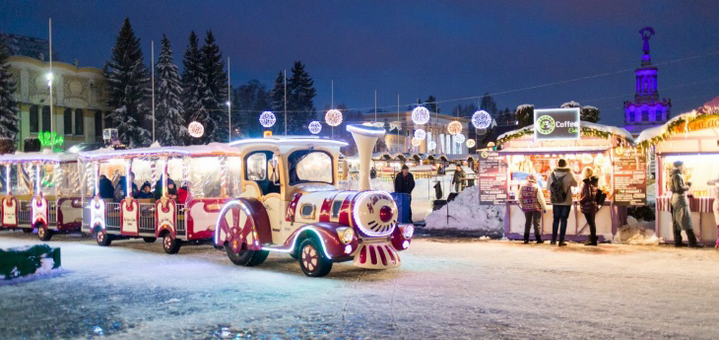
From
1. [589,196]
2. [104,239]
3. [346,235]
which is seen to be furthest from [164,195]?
[589,196]

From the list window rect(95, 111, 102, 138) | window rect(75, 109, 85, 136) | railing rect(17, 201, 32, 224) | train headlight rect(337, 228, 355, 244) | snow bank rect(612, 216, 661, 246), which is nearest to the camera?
train headlight rect(337, 228, 355, 244)

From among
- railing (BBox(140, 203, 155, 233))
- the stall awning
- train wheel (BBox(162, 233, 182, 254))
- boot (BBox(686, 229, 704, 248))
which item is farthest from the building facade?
boot (BBox(686, 229, 704, 248))

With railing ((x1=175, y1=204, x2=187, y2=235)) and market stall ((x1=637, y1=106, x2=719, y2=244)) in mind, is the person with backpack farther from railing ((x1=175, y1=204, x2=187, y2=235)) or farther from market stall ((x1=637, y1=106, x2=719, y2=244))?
railing ((x1=175, y1=204, x2=187, y2=235))

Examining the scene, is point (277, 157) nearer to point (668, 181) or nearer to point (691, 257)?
point (691, 257)

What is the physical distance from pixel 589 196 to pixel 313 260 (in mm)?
6974

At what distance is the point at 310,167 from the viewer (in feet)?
41.4

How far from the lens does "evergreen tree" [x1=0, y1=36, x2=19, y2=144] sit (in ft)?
137

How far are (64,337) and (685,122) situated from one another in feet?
43.3

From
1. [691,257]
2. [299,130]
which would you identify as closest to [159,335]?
[691,257]

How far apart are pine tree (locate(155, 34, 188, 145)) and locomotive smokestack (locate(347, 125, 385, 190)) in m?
42.1

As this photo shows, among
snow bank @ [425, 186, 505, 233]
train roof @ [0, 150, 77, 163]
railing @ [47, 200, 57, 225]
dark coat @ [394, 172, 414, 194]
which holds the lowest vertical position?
snow bank @ [425, 186, 505, 233]

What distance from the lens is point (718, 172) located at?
15.5 m

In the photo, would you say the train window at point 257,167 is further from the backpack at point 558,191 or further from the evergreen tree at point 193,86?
the evergreen tree at point 193,86

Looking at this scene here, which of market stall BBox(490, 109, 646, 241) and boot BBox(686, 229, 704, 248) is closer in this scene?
boot BBox(686, 229, 704, 248)
